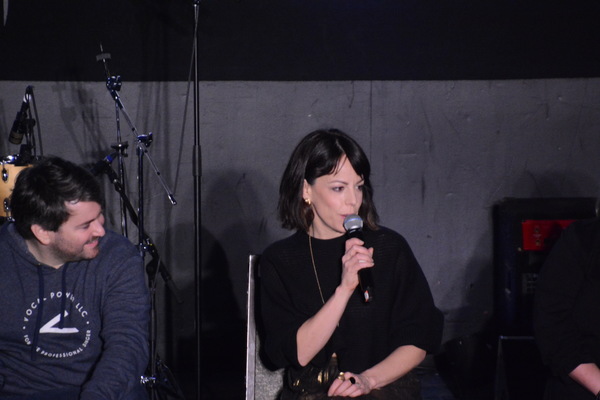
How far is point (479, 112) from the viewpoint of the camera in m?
4.40

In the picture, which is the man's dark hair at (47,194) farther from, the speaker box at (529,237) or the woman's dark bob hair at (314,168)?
the speaker box at (529,237)

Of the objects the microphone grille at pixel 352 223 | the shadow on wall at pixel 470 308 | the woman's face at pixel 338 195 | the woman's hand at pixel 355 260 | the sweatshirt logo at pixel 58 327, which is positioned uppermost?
the woman's face at pixel 338 195

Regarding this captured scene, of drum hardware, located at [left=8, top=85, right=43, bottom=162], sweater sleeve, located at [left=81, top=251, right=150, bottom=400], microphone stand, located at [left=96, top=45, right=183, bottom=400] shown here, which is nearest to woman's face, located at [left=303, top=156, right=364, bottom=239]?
sweater sleeve, located at [left=81, top=251, right=150, bottom=400]

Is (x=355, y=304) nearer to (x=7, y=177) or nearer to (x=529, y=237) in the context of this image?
(x=529, y=237)

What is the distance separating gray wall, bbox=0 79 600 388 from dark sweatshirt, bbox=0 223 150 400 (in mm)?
2083

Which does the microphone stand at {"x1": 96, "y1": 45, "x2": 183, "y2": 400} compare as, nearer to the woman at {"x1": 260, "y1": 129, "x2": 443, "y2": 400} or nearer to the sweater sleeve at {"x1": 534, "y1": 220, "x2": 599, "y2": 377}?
the woman at {"x1": 260, "y1": 129, "x2": 443, "y2": 400}

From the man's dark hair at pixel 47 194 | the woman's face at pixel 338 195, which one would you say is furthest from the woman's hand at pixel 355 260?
the man's dark hair at pixel 47 194

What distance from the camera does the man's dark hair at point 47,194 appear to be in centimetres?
216

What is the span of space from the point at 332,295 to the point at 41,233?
99cm

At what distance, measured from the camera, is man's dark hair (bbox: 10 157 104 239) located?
7.09 feet

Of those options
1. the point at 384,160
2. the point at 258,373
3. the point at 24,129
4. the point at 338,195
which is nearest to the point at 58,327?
the point at 258,373

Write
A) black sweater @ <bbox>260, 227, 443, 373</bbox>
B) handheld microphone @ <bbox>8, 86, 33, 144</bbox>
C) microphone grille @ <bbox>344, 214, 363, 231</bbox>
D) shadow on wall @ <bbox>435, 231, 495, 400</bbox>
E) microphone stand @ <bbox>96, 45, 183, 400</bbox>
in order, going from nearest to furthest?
microphone grille @ <bbox>344, 214, 363, 231</bbox>
black sweater @ <bbox>260, 227, 443, 373</bbox>
microphone stand @ <bbox>96, 45, 183, 400</bbox>
handheld microphone @ <bbox>8, 86, 33, 144</bbox>
shadow on wall @ <bbox>435, 231, 495, 400</bbox>

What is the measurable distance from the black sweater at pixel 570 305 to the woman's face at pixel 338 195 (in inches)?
29.5
